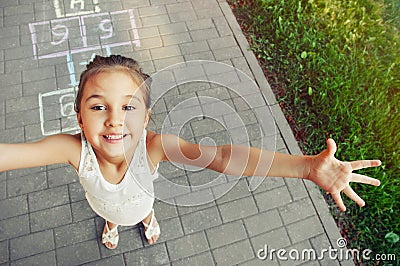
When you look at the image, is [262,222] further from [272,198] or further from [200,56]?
[200,56]

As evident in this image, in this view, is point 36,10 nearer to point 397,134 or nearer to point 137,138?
point 137,138

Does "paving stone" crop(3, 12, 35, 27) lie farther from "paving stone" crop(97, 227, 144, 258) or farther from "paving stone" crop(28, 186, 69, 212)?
"paving stone" crop(97, 227, 144, 258)

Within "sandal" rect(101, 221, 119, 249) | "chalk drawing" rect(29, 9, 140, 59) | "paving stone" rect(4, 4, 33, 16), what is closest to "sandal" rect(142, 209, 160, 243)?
"sandal" rect(101, 221, 119, 249)

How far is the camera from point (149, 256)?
2.62 m

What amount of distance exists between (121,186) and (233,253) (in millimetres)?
1185

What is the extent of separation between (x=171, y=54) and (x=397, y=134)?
7.65 ft

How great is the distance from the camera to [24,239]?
8.60 ft

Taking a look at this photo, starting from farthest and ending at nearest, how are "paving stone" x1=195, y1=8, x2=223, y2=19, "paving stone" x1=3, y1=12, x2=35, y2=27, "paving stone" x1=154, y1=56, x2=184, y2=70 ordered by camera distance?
"paving stone" x1=195, y1=8, x2=223, y2=19 < "paving stone" x1=3, y1=12, x2=35, y2=27 < "paving stone" x1=154, y1=56, x2=184, y2=70

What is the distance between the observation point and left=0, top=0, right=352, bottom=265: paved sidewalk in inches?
95.3

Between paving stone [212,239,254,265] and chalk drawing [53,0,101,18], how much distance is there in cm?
299

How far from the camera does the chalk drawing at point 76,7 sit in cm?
406

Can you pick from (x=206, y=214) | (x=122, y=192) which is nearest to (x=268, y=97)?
(x=206, y=214)

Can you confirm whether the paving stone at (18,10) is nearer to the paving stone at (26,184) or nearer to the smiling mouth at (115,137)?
the paving stone at (26,184)

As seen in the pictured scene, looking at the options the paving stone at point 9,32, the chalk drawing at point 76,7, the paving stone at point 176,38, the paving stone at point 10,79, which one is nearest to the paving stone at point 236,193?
the paving stone at point 176,38
